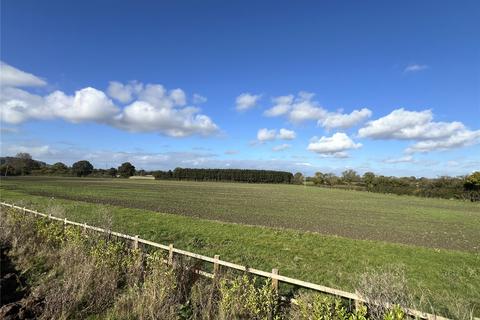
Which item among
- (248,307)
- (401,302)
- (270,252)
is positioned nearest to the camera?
(401,302)

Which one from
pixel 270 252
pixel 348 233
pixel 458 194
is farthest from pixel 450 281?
pixel 458 194

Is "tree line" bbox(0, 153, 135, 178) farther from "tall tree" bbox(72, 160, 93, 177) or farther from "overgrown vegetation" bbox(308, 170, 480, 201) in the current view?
"overgrown vegetation" bbox(308, 170, 480, 201)

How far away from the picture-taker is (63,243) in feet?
32.7

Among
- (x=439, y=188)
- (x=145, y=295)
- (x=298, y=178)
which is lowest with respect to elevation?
(x=145, y=295)

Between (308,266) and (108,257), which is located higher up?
(108,257)

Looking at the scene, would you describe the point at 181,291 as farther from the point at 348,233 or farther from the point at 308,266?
the point at 348,233

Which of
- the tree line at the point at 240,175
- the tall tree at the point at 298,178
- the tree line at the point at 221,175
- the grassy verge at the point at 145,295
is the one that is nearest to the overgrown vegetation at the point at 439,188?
the tree line at the point at 240,175

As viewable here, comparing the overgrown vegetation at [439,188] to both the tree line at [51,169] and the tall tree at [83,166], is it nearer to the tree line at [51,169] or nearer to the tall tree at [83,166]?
the tree line at [51,169]

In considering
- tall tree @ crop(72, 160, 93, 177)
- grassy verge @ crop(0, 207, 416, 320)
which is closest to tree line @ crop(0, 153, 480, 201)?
tall tree @ crop(72, 160, 93, 177)

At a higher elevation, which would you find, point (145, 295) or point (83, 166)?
point (83, 166)

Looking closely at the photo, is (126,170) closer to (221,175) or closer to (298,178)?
(221,175)

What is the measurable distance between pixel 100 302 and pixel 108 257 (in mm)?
1555

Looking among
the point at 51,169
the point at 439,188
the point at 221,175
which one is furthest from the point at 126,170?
Result: the point at 439,188

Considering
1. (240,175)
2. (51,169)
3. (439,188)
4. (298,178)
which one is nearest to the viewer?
(439,188)
